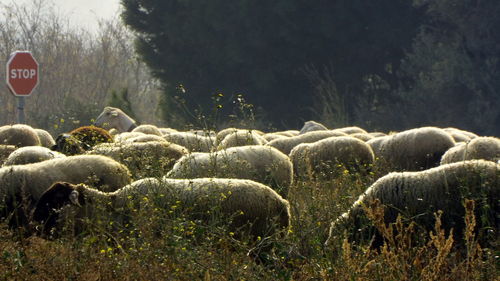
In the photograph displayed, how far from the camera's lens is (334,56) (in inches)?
1382

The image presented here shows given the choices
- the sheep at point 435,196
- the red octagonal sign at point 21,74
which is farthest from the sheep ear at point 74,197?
the red octagonal sign at point 21,74

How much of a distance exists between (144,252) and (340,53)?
29215 mm

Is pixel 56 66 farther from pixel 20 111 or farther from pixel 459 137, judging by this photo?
pixel 459 137

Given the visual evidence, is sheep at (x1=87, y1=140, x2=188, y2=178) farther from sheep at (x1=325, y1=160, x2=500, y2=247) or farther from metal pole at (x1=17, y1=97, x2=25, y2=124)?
metal pole at (x1=17, y1=97, x2=25, y2=124)

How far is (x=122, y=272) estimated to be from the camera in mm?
6293

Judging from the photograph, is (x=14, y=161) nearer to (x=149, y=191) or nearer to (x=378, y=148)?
(x=149, y=191)

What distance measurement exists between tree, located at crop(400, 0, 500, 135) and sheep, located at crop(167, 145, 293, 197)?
22142 mm

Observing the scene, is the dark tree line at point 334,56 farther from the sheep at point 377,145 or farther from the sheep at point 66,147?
the sheep at point 66,147

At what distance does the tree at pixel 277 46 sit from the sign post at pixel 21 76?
47.6ft

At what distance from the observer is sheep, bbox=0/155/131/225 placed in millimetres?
9969

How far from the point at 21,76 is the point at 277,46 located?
16268 mm

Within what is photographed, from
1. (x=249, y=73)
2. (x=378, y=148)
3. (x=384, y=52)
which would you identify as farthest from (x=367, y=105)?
(x=378, y=148)

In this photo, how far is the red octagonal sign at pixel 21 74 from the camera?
2027cm

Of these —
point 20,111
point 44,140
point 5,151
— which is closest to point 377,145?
point 5,151
